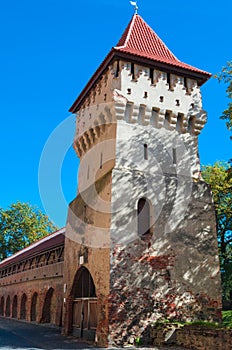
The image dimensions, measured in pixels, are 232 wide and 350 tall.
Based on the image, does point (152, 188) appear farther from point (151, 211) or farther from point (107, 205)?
point (107, 205)

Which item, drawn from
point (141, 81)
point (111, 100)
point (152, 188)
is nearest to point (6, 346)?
point (152, 188)

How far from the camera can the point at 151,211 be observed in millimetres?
12461

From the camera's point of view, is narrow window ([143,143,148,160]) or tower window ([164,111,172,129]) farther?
tower window ([164,111,172,129])

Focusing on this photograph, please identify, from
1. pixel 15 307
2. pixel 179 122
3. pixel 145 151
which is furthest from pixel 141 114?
pixel 15 307

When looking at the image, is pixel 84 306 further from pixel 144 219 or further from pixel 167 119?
pixel 167 119

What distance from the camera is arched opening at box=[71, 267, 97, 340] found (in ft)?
40.0

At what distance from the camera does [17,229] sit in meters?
→ 43.5

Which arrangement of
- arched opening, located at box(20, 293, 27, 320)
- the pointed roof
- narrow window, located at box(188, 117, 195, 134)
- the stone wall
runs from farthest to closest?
arched opening, located at box(20, 293, 27, 320), narrow window, located at box(188, 117, 195, 134), the pointed roof, the stone wall

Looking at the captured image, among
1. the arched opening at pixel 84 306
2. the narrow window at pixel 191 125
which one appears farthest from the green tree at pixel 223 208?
the arched opening at pixel 84 306

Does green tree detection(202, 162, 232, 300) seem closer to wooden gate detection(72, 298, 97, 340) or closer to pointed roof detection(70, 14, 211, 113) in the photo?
pointed roof detection(70, 14, 211, 113)

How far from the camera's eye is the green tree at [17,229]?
43031 millimetres

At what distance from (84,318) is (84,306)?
42 cm

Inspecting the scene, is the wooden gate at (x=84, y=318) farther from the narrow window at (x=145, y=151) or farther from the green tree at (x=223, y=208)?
the green tree at (x=223, y=208)

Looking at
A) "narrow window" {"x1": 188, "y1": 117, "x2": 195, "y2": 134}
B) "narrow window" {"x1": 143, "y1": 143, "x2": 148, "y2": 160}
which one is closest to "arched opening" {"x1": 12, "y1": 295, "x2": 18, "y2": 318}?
"narrow window" {"x1": 143, "y1": 143, "x2": 148, "y2": 160}
